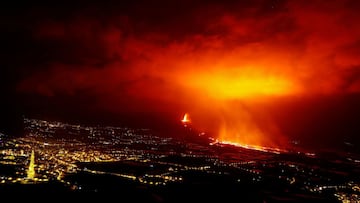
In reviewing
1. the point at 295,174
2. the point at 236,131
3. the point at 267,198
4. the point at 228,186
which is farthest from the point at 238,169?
the point at 236,131

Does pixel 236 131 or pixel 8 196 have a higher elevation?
pixel 236 131

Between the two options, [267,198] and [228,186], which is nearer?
[267,198]

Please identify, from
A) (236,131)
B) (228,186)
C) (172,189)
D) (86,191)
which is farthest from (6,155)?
(236,131)

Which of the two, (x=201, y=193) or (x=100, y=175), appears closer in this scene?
(x=201, y=193)

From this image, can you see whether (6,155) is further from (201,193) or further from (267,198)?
(267,198)

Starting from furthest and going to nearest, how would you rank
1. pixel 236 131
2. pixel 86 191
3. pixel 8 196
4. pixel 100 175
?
1. pixel 236 131
2. pixel 100 175
3. pixel 86 191
4. pixel 8 196

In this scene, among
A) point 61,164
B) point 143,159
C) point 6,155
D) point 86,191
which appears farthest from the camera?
point 143,159

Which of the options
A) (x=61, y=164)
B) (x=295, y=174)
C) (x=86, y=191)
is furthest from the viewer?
(x=295, y=174)

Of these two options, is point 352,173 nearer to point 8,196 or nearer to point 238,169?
point 238,169

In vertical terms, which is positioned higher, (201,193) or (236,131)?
(236,131)
